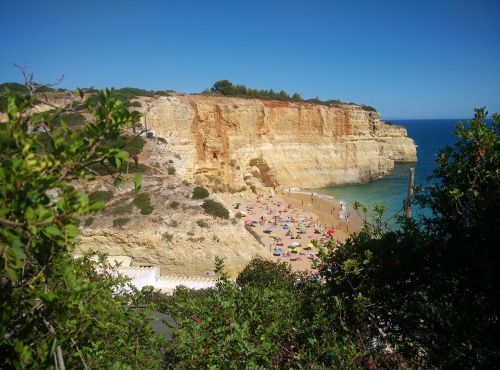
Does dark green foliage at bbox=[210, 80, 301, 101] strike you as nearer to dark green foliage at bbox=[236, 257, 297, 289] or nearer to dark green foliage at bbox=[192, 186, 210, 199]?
dark green foliage at bbox=[192, 186, 210, 199]

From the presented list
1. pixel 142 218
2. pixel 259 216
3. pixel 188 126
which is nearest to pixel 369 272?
pixel 142 218

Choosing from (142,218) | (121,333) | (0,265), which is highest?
(0,265)

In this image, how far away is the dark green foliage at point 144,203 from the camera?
20875mm

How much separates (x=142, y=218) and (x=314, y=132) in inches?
1337

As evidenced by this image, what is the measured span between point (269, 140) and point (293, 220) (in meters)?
14.6

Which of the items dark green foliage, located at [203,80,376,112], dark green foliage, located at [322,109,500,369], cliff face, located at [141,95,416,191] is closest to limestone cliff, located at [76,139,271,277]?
dark green foliage, located at [322,109,500,369]

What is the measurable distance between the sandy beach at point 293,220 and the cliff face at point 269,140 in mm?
3551

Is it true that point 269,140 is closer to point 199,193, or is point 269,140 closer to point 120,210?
point 199,193

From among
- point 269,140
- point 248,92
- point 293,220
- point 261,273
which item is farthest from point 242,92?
point 261,273

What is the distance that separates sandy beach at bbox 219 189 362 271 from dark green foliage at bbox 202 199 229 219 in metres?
5.68

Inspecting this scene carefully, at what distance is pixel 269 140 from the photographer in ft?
152

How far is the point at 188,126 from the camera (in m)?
Result: 38.9

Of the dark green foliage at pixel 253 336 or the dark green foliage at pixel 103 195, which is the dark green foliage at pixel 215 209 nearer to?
the dark green foliage at pixel 103 195

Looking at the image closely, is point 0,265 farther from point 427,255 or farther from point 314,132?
point 314,132
